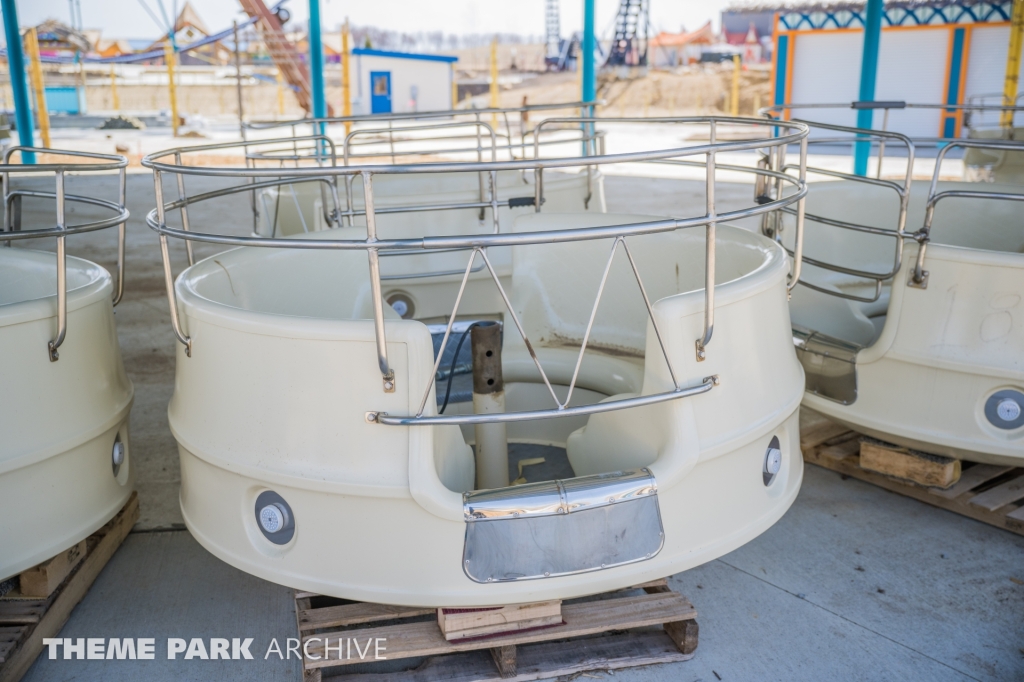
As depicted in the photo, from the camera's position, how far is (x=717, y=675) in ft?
8.84

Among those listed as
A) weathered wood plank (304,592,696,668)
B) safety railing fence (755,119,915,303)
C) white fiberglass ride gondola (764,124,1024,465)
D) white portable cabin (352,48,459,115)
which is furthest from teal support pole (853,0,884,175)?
white portable cabin (352,48,459,115)

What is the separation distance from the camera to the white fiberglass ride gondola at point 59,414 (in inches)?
108

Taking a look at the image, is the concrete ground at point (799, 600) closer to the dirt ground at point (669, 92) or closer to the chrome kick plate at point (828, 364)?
the chrome kick plate at point (828, 364)

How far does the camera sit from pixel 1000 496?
3590mm

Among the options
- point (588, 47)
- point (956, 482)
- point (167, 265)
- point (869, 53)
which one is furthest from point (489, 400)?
point (588, 47)

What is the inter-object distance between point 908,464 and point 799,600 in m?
1.00

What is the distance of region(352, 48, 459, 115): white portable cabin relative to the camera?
2670 centimetres

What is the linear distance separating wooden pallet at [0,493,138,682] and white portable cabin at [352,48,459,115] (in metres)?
23.7

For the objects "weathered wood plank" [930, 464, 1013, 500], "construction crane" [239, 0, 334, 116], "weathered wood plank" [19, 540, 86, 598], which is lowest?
"weathered wood plank" [930, 464, 1013, 500]

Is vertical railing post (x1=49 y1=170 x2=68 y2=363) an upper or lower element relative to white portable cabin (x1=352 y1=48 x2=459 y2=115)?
lower

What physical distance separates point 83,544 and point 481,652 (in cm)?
151

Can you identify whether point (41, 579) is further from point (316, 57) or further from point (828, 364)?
point (316, 57)

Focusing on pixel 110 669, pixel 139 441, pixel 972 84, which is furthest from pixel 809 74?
pixel 110 669

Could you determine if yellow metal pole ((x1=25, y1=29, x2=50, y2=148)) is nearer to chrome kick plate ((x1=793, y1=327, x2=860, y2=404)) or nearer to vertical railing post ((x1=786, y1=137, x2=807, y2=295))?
chrome kick plate ((x1=793, y1=327, x2=860, y2=404))
